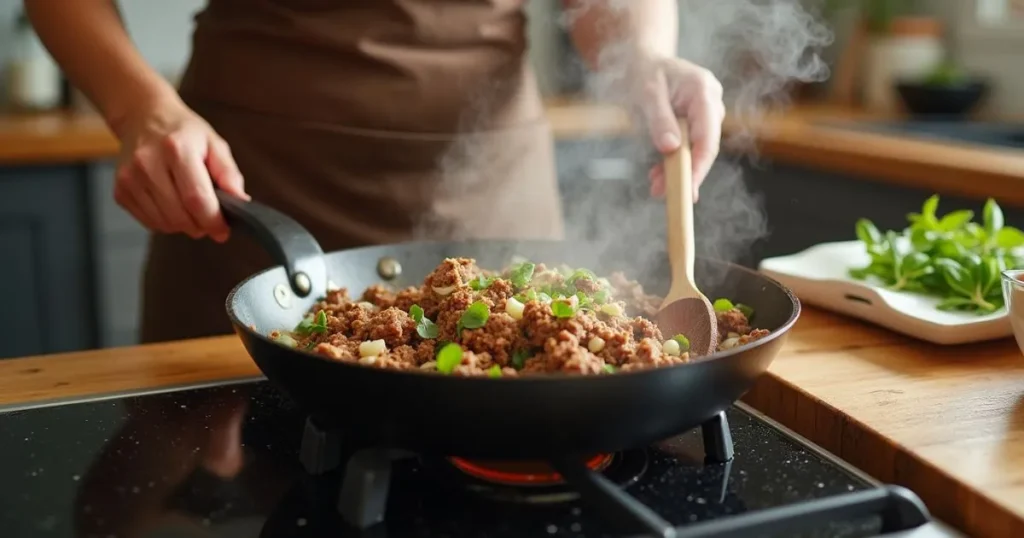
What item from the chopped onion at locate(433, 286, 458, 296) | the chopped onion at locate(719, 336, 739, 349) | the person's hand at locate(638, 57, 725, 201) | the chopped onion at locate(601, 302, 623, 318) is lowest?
the chopped onion at locate(719, 336, 739, 349)

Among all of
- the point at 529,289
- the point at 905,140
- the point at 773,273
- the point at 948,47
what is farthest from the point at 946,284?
the point at 948,47

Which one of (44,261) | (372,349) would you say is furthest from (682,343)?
(44,261)

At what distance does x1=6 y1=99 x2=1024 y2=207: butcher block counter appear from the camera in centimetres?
191

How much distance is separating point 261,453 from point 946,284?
0.74m

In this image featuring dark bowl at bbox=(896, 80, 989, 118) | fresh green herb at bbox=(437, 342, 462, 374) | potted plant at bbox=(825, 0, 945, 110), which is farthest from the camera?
potted plant at bbox=(825, 0, 945, 110)

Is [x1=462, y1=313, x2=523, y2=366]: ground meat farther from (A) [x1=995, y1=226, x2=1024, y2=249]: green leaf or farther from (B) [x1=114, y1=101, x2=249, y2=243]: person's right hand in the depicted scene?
(A) [x1=995, y1=226, x2=1024, y2=249]: green leaf

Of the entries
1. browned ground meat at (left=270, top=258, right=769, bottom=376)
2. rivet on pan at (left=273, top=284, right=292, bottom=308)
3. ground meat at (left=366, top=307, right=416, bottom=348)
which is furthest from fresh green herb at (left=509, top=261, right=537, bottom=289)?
rivet on pan at (left=273, top=284, right=292, bottom=308)

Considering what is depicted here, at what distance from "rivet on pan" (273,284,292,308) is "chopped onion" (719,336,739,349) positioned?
0.40 m

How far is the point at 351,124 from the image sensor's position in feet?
4.87

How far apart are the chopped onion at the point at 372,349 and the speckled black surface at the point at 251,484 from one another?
0.29 feet

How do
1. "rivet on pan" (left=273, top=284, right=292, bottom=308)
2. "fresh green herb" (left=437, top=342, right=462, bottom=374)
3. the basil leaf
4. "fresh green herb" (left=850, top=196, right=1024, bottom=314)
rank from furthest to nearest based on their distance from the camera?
"fresh green herb" (left=850, top=196, right=1024, bottom=314) < "rivet on pan" (left=273, top=284, right=292, bottom=308) < the basil leaf < "fresh green herb" (left=437, top=342, right=462, bottom=374)

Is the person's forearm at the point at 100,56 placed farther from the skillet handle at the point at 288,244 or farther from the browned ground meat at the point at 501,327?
the browned ground meat at the point at 501,327

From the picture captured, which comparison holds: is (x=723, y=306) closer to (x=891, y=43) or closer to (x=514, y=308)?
(x=514, y=308)

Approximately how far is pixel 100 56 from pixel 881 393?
94 centimetres
